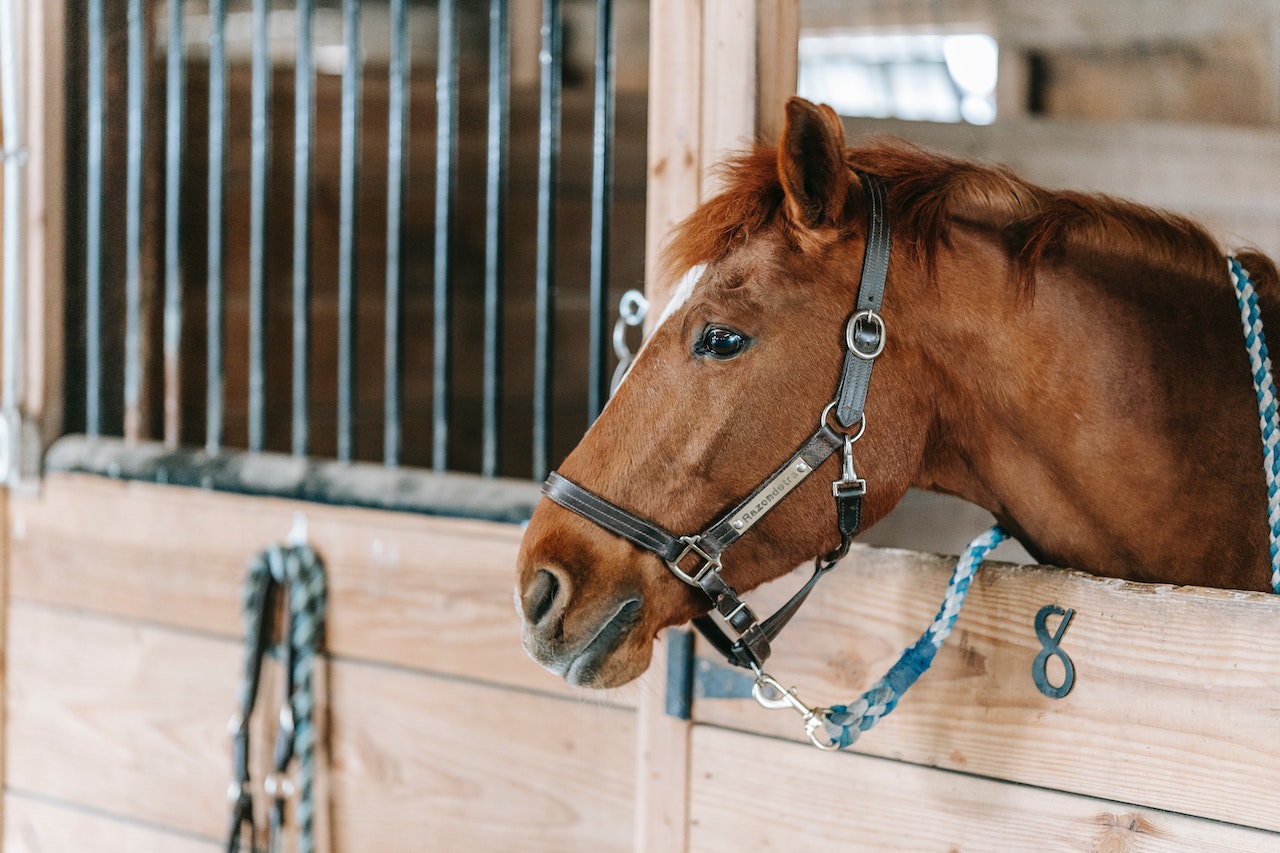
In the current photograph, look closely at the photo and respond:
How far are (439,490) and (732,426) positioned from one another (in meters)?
0.63

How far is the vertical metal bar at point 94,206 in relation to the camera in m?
1.83

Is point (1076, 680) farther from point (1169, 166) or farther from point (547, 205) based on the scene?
point (1169, 166)

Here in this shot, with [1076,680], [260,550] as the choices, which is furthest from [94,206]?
[1076,680]

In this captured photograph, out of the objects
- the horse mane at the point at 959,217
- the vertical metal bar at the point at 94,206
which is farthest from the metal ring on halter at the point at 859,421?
the vertical metal bar at the point at 94,206

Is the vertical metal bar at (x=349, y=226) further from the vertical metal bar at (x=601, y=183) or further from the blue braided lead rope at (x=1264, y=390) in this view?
the blue braided lead rope at (x=1264, y=390)

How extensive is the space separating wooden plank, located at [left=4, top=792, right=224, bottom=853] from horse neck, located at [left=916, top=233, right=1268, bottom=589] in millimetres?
1305

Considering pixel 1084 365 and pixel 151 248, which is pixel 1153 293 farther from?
pixel 151 248

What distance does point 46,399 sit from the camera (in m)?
1.86

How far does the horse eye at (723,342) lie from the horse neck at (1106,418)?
18 cm

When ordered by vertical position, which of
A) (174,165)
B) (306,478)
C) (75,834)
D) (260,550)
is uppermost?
(174,165)

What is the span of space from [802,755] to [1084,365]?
50 centimetres

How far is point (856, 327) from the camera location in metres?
0.98

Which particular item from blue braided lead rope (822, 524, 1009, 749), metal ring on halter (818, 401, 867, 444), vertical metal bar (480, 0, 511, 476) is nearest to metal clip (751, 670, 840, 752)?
blue braided lead rope (822, 524, 1009, 749)

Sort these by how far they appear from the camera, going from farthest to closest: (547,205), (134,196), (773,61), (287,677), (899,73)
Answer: (899,73) < (134,196) < (287,677) < (547,205) < (773,61)
